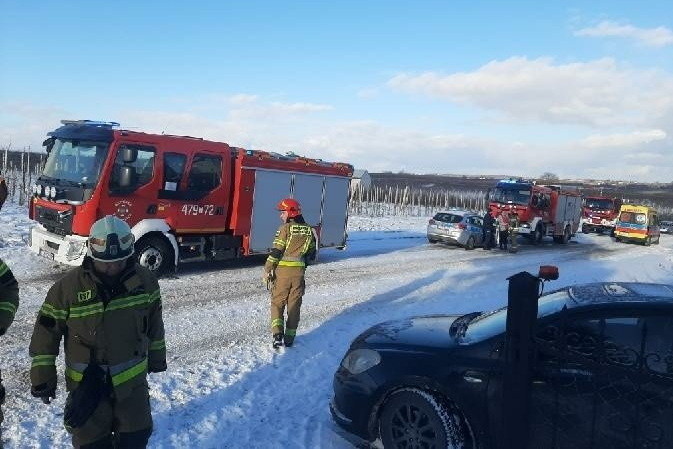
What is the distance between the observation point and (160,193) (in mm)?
10703

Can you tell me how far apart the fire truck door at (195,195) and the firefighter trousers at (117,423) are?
8.01 metres

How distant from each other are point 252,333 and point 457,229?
13898mm

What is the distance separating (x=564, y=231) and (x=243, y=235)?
20.7 m

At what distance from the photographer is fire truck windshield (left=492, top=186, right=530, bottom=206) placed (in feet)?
83.4

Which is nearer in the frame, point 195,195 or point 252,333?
point 252,333

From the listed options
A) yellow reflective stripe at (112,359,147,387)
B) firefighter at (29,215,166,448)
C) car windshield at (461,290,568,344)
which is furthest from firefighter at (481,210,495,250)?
firefighter at (29,215,166,448)

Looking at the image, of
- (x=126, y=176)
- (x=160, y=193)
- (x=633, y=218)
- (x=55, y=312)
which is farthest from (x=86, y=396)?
(x=633, y=218)

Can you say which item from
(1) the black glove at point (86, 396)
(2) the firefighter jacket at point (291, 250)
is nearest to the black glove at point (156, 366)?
(1) the black glove at point (86, 396)

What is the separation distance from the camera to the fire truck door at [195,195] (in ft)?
35.7

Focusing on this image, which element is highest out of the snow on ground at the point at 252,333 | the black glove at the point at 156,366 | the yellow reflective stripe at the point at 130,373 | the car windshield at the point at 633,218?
the car windshield at the point at 633,218

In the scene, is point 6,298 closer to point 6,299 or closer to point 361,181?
point 6,299

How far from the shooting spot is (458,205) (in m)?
56.9

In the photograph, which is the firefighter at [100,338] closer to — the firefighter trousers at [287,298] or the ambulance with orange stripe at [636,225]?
the firefighter trousers at [287,298]

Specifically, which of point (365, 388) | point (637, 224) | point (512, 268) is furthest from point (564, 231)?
point (365, 388)
